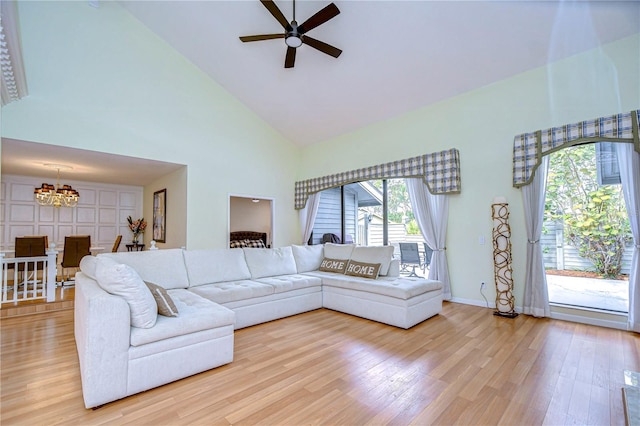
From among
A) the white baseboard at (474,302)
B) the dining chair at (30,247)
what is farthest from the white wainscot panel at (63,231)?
the white baseboard at (474,302)

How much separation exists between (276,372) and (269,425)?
26.1 inches

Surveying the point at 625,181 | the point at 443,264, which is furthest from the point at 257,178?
the point at 625,181

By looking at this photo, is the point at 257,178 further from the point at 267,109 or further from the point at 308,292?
the point at 308,292

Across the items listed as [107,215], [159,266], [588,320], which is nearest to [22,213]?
[107,215]

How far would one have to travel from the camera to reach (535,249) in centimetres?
390

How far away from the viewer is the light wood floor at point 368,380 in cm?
190

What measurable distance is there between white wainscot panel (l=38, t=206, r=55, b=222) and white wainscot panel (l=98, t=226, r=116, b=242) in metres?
0.94

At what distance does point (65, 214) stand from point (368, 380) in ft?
26.3

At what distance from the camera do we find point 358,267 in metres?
4.47

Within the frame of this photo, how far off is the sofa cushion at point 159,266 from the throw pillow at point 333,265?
221cm

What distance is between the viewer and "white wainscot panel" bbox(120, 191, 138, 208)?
7793 millimetres

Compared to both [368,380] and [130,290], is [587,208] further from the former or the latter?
[130,290]

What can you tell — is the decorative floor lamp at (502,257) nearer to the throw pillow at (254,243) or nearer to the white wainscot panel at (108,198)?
the throw pillow at (254,243)

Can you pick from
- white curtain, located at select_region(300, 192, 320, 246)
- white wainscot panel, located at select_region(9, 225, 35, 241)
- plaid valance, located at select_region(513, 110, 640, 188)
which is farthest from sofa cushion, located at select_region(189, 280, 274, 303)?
white wainscot panel, located at select_region(9, 225, 35, 241)
